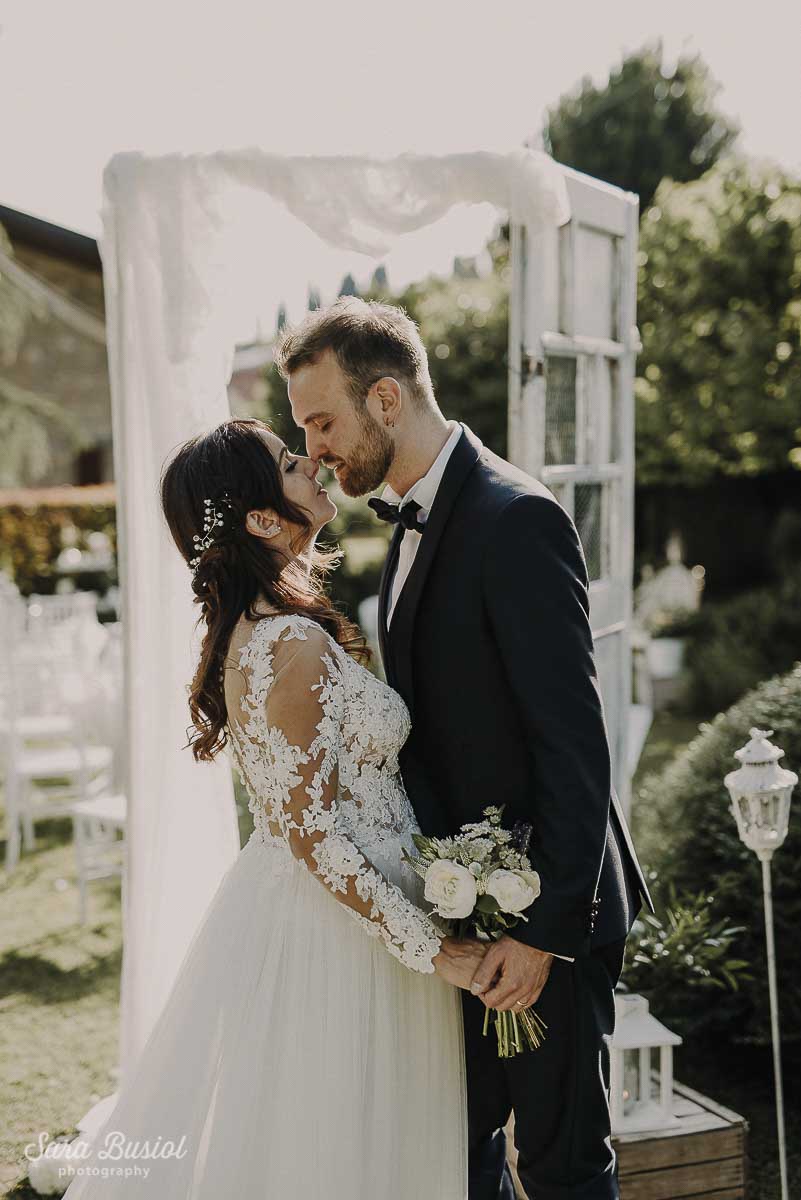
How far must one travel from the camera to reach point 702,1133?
302cm

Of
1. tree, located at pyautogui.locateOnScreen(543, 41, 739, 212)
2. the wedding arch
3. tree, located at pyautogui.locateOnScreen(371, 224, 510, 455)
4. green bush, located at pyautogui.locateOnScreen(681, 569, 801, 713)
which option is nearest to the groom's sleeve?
the wedding arch

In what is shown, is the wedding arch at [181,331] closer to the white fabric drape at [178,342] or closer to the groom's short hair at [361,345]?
the white fabric drape at [178,342]

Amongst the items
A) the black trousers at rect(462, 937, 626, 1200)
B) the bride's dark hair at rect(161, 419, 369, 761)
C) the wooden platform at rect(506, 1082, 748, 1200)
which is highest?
the bride's dark hair at rect(161, 419, 369, 761)

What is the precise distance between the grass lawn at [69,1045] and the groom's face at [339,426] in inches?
91.0

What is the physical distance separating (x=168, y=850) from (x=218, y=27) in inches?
182

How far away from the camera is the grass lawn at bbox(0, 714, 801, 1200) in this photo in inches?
143

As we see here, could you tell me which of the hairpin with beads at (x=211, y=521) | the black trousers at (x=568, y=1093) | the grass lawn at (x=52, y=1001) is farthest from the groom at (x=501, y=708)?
the grass lawn at (x=52, y=1001)

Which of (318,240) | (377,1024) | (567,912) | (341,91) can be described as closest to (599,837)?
(567,912)

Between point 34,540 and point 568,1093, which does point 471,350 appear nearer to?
point 34,540

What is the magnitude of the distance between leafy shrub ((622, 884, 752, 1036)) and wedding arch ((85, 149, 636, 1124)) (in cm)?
141

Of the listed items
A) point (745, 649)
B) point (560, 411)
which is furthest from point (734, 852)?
point (745, 649)

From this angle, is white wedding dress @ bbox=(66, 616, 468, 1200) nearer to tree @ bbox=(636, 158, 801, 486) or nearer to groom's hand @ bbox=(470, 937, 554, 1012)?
groom's hand @ bbox=(470, 937, 554, 1012)

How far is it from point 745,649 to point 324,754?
26.2 feet

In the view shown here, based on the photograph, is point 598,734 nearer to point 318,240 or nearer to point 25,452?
point 318,240
